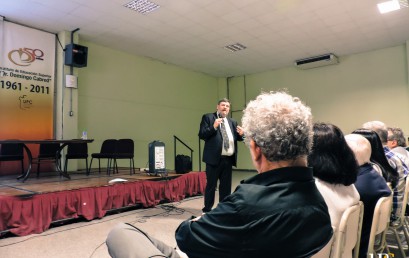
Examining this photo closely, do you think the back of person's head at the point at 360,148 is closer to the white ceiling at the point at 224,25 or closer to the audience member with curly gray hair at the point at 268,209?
the audience member with curly gray hair at the point at 268,209

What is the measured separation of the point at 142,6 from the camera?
4.70 metres

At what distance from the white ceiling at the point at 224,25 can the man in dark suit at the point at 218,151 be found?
226 centimetres

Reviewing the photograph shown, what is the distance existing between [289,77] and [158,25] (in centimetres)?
432

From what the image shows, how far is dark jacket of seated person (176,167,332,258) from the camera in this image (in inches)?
28.8

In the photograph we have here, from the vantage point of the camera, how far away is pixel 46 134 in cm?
557

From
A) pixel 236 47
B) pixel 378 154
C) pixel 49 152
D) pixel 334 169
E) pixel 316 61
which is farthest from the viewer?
pixel 316 61

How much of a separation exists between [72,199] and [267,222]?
3181 millimetres

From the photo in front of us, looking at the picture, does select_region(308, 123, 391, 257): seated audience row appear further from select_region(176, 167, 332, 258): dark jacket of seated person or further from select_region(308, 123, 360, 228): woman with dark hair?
select_region(176, 167, 332, 258): dark jacket of seated person

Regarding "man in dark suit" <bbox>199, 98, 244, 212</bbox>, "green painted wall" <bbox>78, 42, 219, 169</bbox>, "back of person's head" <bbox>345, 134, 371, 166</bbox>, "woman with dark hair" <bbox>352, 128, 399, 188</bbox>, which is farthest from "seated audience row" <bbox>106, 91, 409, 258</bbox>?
"green painted wall" <bbox>78, 42, 219, 169</bbox>

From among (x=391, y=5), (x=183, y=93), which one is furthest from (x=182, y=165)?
(x=391, y=5)

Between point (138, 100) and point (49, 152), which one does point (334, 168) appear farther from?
point (138, 100)

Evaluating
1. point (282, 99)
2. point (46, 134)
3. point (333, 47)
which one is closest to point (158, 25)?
point (46, 134)

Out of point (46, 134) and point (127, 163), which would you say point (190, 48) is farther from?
point (46, 134)

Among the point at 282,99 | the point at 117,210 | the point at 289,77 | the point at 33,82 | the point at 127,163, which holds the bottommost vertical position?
the point at 117,210
